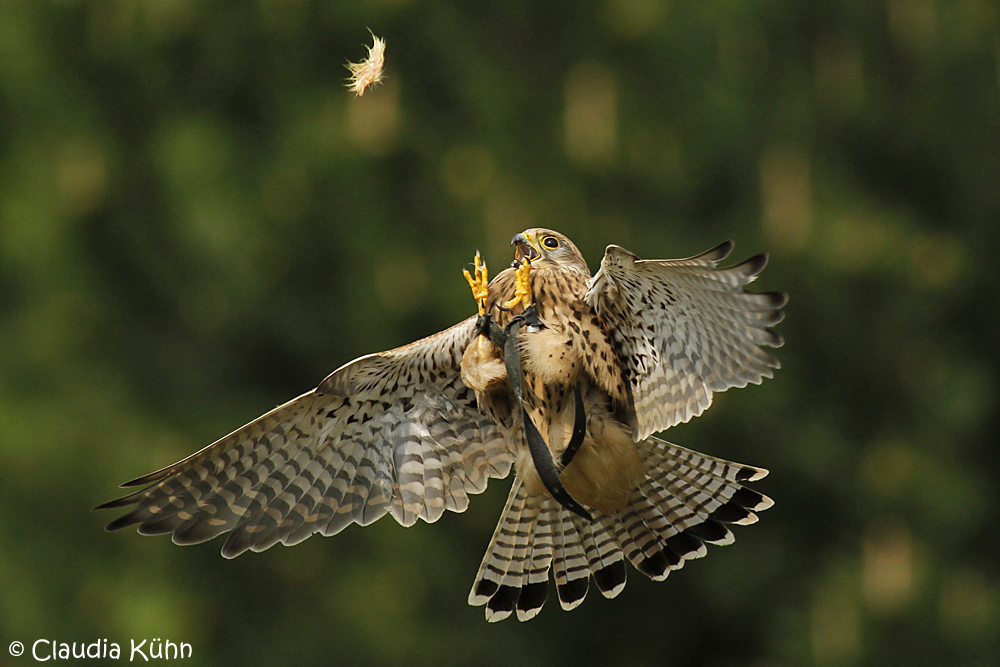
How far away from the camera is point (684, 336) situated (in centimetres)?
285

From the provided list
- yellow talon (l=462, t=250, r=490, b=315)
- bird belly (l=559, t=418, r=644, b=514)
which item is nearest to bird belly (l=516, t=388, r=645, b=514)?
bird belly (l=559, t=418, r=644, b=514)

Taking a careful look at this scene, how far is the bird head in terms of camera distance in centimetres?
266

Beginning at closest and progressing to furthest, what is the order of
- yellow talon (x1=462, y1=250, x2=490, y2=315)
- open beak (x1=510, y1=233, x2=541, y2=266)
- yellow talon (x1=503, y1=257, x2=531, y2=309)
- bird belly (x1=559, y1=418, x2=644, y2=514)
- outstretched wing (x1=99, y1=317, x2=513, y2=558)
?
yellow talon (x1=462, y1=250, x2=490, y2=315) < yellow talon (x1=503, y1=257, x2=531, y2=309) < open beak (x1=510, y1=233, x2=541, y2=266) < bird belly (x1=559, y1=418, x2=644, y2=514) < outstretched wing (x1=99, y1=317, x2=513, y2=558)

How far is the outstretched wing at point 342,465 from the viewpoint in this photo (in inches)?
117

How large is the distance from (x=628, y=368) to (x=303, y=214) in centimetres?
335

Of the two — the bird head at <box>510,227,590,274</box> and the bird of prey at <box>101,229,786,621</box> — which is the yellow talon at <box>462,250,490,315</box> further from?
the bird head at <box>510,227,590,274</box>

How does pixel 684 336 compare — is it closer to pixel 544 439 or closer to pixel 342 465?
pixel 544 439

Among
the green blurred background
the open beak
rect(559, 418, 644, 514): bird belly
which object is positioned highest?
the green blurred background

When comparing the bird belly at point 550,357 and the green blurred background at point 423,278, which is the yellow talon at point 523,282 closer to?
the bird belly at point 550,357

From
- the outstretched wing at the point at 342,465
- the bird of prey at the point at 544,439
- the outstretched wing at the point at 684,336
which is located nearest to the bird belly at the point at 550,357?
the bird of prey at the point at 544,439

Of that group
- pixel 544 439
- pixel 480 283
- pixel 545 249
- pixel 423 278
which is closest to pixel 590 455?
pixel 544 439

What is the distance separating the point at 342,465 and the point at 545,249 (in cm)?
89

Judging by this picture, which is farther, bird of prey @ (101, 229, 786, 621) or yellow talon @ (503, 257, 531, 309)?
bird of prey @ (101, 229, 786, 621)

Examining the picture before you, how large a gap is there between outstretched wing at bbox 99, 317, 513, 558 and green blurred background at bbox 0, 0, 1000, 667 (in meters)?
2.42
